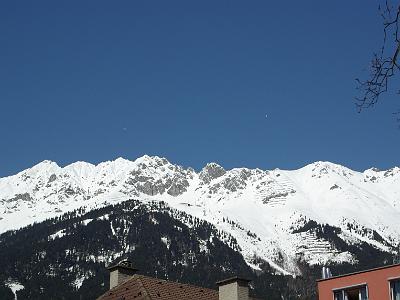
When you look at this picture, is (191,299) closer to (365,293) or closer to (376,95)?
(365,293)

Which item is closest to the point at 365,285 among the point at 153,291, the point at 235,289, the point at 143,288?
the point at 235,289

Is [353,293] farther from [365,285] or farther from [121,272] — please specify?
[121,272]

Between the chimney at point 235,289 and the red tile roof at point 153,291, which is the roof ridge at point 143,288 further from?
the chimney at point 235,289

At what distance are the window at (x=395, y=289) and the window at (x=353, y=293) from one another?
183cm

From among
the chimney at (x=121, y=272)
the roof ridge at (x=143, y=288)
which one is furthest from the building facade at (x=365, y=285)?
the chimney at (x=121, y=272)

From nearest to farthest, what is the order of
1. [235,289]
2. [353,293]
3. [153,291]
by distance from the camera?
[153,291] → [235,289] → [353,293]

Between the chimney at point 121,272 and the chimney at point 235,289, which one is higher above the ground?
the chimney at point 121,272

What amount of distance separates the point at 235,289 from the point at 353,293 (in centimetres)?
756

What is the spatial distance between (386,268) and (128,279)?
53.0ft

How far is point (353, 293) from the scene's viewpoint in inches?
1721

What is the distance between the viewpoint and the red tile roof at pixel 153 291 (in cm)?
4159

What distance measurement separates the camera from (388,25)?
1297cm

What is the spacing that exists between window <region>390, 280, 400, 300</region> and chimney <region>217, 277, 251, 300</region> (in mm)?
8405

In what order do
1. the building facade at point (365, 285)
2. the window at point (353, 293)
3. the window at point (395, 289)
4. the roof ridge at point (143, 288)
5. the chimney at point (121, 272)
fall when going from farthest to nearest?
the chimney at point (121, 272) → the window at point (353, 293) → the building facade at point (365, 285) → the window at point (395, 289) → the roof ridge at point (143, 288)
